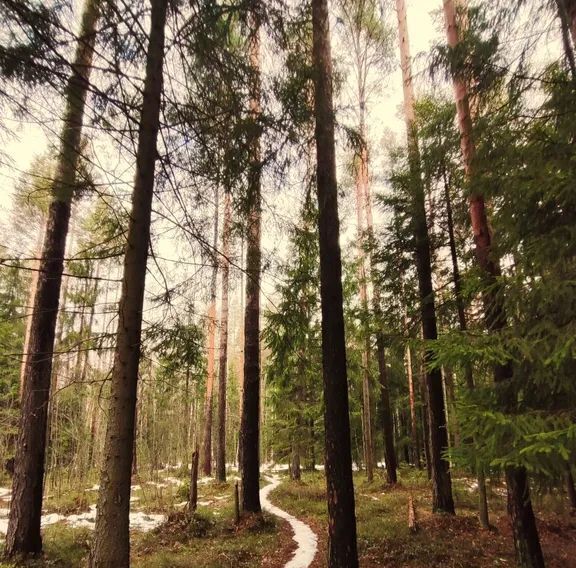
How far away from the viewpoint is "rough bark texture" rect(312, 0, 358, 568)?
18.9 ft

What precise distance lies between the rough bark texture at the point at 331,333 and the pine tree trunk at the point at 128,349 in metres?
2.61

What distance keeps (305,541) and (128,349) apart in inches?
290

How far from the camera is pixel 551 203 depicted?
4641 mm

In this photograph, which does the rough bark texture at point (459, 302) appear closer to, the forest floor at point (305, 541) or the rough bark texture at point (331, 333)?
the forest floor at point (305, 541)

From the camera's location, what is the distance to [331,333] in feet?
20.3

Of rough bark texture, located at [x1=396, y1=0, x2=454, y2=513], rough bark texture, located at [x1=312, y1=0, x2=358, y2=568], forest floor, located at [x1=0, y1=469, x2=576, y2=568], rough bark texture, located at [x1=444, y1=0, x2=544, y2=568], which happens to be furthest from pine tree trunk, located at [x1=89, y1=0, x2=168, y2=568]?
rough bark texture, located at [x1=396, y1=0, x2=454, y2=513]

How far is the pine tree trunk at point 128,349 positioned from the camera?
361 centimetres

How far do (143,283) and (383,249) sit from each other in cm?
815

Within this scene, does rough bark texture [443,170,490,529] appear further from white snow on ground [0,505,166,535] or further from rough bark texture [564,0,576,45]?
white snow on ground [0,505,166,535]

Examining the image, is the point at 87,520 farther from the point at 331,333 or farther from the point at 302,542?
the point at 331,333

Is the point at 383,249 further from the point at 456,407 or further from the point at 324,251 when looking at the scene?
the point at 456,407

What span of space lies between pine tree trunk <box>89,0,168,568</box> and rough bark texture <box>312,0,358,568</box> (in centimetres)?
261

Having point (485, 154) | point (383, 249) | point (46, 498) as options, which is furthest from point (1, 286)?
point (485, 154)

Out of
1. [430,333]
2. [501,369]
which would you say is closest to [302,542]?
[430,333]
